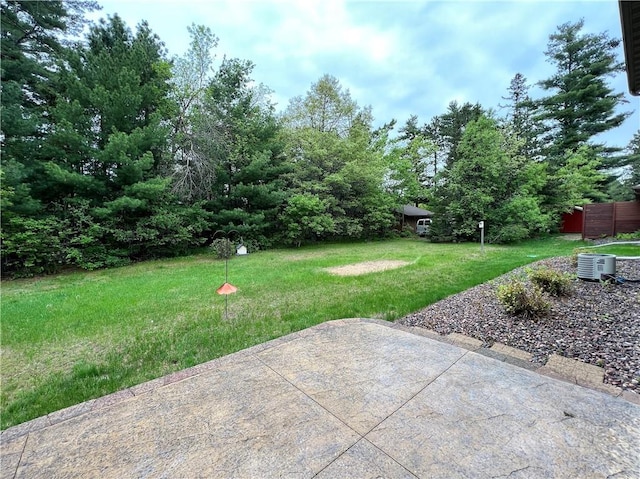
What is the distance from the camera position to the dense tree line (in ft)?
26.3

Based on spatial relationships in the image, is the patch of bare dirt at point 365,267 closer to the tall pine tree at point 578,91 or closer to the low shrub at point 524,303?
the low shrub at point 524,303

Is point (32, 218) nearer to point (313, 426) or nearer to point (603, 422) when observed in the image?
point (313, 426)

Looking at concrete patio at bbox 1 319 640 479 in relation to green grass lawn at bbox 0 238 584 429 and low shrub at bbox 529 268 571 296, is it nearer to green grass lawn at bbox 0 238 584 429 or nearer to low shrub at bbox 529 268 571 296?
green grass lawn at bbox 0 238 584 429

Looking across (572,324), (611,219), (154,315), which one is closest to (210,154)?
(154,315)

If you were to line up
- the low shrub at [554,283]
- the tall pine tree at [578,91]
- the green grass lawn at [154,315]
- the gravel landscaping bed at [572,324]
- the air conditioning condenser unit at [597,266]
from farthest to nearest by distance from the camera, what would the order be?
the tall pine tree at [578,91] < the air conditioning condenser unit at [597,266] < the low shrub at [554,283] < the green grass lawn at [154,315] < the gravel landscaping bed at [572,324]

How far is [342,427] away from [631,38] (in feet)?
16.3

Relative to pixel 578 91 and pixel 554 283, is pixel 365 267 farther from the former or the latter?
pixel 578 91

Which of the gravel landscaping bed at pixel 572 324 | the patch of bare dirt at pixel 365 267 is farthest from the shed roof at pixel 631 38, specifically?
the patch of bare dirt at pixel 365 267

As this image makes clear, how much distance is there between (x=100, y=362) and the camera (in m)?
2.65

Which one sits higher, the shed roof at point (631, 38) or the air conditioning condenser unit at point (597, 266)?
the shed roof at point (631, 38)

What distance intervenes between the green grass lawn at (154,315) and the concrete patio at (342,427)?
520 mm

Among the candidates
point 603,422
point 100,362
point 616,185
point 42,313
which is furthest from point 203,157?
point 616,185

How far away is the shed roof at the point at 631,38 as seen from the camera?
2713 mm

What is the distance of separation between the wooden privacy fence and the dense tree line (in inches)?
65.8
